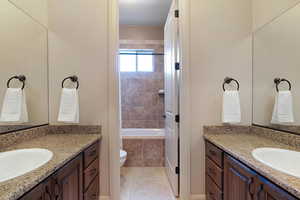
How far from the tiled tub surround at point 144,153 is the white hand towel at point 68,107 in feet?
4.89

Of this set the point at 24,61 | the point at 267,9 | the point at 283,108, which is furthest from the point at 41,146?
the point at 267,9

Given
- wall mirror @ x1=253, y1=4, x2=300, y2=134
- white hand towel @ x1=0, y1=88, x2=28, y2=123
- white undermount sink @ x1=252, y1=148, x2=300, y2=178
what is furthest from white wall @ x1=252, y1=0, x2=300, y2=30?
white hand towel @ x1=0, y1=88, x2=28, y2=123

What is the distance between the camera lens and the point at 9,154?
1.22m

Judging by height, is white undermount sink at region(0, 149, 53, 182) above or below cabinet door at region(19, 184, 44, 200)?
above

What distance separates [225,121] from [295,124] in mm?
577

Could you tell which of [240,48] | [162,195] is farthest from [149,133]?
[240,48]

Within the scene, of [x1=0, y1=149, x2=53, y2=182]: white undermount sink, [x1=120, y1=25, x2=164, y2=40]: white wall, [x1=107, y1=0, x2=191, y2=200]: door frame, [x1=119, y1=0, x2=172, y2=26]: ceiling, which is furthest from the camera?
[x1=120, y1=25, x2=164, y2=40]: white wall

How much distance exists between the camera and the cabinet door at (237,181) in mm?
1157

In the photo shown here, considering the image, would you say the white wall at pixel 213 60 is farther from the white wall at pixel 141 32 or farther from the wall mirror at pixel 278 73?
the white wall at pixel 141 32

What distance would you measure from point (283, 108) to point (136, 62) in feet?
10.2

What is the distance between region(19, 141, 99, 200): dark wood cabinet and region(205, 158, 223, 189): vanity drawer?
116 centimetres

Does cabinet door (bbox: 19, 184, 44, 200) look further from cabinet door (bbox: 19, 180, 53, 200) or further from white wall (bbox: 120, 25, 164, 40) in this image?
white wall (bbox: 120, 25, 164, 40)

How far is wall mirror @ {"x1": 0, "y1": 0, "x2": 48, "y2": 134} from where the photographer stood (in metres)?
1.46

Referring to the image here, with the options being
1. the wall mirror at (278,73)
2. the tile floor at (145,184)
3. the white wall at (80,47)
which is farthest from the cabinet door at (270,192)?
the white wall at (80,47)
